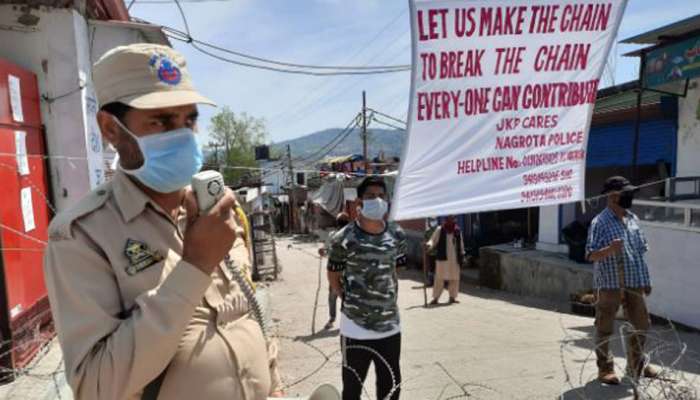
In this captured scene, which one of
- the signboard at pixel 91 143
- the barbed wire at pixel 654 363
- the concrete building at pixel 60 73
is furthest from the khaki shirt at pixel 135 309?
the signboard at pixel 91 143

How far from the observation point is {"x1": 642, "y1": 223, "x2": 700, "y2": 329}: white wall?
20.1ft

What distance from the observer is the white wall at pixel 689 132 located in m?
8.59

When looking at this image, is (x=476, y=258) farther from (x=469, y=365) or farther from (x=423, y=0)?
(x=423, y=0)

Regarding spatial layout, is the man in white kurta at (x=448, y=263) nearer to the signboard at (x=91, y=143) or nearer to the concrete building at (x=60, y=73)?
the signboard at (x=91, y=143)

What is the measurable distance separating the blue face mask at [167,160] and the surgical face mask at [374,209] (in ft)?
6.78

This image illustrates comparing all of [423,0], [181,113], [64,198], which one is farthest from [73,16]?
[181,113]

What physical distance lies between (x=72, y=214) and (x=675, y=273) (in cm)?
735

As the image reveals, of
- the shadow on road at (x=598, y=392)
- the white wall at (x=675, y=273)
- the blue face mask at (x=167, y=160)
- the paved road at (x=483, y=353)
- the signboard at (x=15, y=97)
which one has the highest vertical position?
the signboard at (x=15, y=97)

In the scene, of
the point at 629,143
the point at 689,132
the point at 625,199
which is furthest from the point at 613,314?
the point at 629,143

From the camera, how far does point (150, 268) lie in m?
1.16

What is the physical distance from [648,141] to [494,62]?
Result: 9.18 m

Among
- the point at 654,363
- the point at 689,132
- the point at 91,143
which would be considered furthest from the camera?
the point at 689,132

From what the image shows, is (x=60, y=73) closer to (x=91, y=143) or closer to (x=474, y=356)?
(x=91, y=143)

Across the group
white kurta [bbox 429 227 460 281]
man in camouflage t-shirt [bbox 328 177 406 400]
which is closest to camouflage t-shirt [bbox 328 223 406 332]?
man in camouflage t-shirt [bbox 328 177 406 400]
